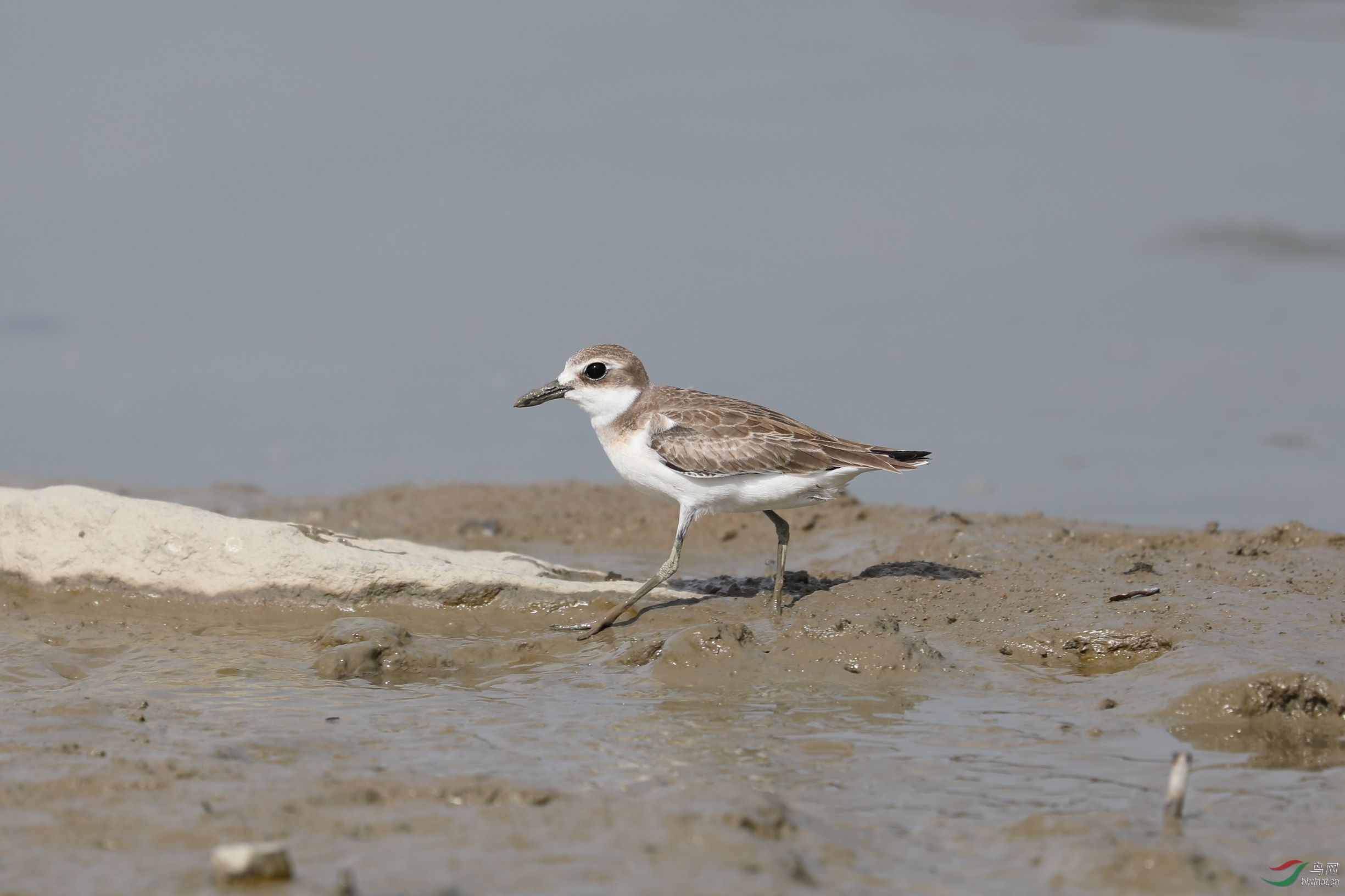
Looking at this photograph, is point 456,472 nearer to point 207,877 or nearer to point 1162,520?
point 1162,520

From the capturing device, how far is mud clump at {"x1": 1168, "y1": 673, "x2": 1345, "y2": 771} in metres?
5.78

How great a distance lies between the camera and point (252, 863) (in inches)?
156

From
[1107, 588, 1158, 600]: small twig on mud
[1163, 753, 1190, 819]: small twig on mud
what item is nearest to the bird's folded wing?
[1107, 588, 1158, 600]: small twig on mud

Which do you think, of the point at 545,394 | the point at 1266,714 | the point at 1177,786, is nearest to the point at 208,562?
the point at 545,394

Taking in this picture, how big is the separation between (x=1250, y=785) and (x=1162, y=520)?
6.19 metres

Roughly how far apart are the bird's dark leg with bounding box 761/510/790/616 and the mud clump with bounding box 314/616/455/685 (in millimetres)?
1858

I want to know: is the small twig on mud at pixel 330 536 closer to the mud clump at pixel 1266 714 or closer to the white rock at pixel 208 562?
the white rock at pixel 208 562

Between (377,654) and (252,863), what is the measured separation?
2776 mm

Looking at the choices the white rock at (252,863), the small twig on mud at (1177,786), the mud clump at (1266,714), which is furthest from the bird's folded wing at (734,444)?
the white rock at (252,863)

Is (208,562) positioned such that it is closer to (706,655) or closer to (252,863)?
(706,655)

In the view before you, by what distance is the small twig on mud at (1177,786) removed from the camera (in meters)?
4.60

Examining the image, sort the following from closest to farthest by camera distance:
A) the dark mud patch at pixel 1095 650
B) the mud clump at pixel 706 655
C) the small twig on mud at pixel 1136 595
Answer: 1. the mud clump at pixel 706 655
2. the dark mud patch at pixel 1095 650
3. the small twig on mud at pixel 1136 595

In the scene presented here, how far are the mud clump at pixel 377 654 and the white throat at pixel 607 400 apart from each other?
6.34ft

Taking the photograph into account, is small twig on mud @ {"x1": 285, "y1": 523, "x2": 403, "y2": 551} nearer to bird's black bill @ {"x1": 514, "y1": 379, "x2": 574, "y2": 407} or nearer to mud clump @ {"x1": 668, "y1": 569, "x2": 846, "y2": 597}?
bird's black bill @ {"x1": 514, "y1": 379, "x2": 574, "y2": 407}
